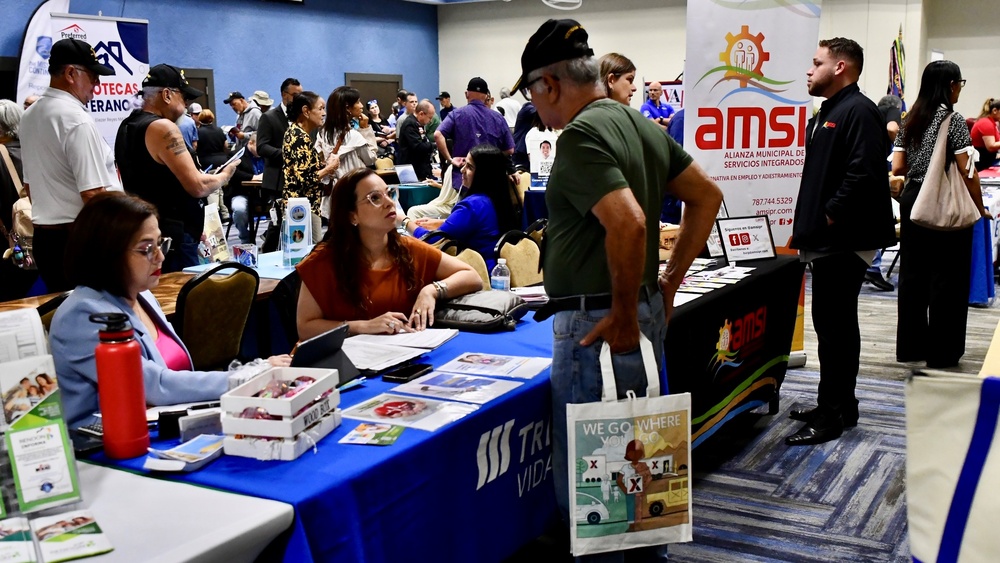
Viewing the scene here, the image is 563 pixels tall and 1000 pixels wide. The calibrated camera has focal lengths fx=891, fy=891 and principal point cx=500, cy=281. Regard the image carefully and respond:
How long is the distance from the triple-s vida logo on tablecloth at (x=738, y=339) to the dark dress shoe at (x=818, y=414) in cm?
37

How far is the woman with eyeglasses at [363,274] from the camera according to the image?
2775 mm

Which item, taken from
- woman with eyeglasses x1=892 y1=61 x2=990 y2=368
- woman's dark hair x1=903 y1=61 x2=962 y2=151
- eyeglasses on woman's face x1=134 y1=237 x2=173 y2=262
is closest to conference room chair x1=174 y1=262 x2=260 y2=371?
eyeglasses on woman's face x1=134 y1=237 x2=173 y2=262

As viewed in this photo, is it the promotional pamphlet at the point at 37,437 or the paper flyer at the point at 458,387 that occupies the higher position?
the promotional pamphlet at the point at 37,437

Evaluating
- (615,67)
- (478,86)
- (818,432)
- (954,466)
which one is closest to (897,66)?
(478,86)

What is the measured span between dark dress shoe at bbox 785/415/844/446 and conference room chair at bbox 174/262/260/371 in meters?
2.23

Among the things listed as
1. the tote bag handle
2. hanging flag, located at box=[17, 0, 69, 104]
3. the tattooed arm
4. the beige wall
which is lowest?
the tote bag handle

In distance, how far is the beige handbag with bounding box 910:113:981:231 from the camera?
4523 millimetres

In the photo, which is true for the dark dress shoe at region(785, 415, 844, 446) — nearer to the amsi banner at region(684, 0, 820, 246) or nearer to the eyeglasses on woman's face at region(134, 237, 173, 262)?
the amsi banner at region(684, 0, 820, 246)

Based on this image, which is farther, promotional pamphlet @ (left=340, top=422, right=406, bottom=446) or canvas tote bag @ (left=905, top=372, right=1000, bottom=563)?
promotional pamphlet @ (left=340, top=422, right=406, bottom=446)

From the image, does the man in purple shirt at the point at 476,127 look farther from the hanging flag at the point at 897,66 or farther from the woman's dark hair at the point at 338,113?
the hanging flag at the point at 897,66

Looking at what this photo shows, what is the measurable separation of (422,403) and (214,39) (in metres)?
12.2

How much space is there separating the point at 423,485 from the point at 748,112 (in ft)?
9.98

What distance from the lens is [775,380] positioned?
13.1 ft

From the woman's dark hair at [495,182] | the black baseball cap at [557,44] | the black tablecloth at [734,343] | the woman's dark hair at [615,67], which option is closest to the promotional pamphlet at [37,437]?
the black baseball cap at [557,44]
